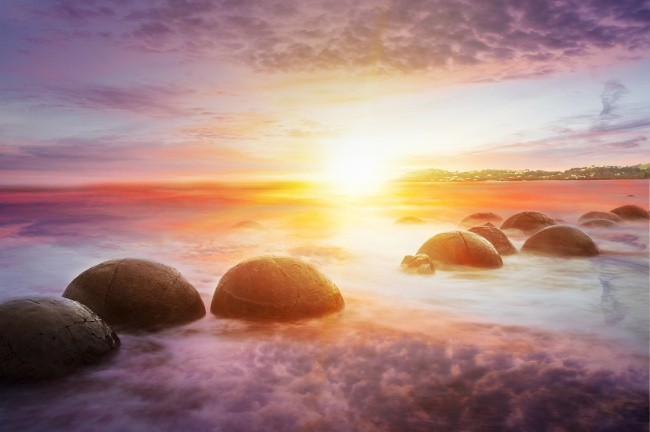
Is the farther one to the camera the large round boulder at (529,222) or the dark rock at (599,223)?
the dark rock at (599,223)

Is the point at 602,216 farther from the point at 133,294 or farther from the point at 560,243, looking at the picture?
the point at 133,294

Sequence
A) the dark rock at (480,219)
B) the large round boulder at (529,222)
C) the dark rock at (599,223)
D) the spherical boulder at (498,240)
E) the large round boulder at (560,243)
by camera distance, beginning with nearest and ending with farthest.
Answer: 1. the large round boulder at (560,243)
2. the spherical boulder at (498,240)
3. the large round boulder at (529,222)
4. the dark rock at (599,223)
5. the dark rock at (480,219)

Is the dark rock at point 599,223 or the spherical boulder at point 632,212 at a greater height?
the spherical boulder at point 632,212

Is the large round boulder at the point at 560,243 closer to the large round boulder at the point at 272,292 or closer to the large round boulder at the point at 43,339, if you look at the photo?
the large round boulder at the point at 272,292

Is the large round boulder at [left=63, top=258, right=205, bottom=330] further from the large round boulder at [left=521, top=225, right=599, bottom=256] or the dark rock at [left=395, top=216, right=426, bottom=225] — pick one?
the dark rock at [left=395, top=216, right=426, bottom=225]

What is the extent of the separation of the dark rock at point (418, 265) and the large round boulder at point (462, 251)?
358 millimetres

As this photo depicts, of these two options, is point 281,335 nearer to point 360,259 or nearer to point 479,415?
point 479,415

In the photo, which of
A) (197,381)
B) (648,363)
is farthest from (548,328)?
(197,381)

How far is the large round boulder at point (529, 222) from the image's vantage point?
2091 centimetres

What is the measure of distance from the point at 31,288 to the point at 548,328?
44.6 ft

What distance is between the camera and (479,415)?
19.2 ft

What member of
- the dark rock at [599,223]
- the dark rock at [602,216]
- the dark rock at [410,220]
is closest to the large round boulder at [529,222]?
the dark rock at [599,223]

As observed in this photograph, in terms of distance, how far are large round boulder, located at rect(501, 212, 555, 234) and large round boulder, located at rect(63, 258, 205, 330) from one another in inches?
646

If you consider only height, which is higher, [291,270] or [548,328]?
[291,270]
